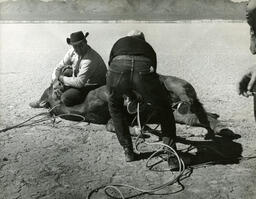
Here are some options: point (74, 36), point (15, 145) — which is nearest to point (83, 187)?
point (15, 145)

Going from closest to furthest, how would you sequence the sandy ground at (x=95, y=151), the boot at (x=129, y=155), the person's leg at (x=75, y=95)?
1. the sandy ground at (x=95, y=151)
2. the boot at (x=129, y=155)
3. the person's leg at (x=75, y=95)

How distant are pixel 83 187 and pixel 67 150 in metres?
1.14

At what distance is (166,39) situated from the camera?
16.9m

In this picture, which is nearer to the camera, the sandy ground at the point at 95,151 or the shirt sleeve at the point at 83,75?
the sandy ground at the point at 95,151

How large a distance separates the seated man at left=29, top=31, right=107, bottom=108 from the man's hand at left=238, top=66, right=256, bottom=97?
9.65 feet

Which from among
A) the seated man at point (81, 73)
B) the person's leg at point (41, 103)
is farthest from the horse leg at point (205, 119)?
the person's leg at point (41, 103)

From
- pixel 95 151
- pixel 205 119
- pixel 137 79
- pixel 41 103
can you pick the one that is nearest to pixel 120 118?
pixel 137 79

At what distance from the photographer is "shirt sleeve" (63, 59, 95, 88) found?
22.4ft

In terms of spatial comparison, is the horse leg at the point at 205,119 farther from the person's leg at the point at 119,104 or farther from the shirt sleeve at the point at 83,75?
the shirt sleeve at the point at 83,75

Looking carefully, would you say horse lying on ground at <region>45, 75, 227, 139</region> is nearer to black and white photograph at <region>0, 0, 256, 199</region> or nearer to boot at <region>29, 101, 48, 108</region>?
black and white photograph at <region>0, 0, 256, 199</region>

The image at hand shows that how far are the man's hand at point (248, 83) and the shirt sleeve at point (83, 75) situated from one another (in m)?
2.93

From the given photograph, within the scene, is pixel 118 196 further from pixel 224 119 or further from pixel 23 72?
pixel 23 72

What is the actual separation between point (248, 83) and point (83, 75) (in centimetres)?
305

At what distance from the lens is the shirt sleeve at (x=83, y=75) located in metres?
6.84
